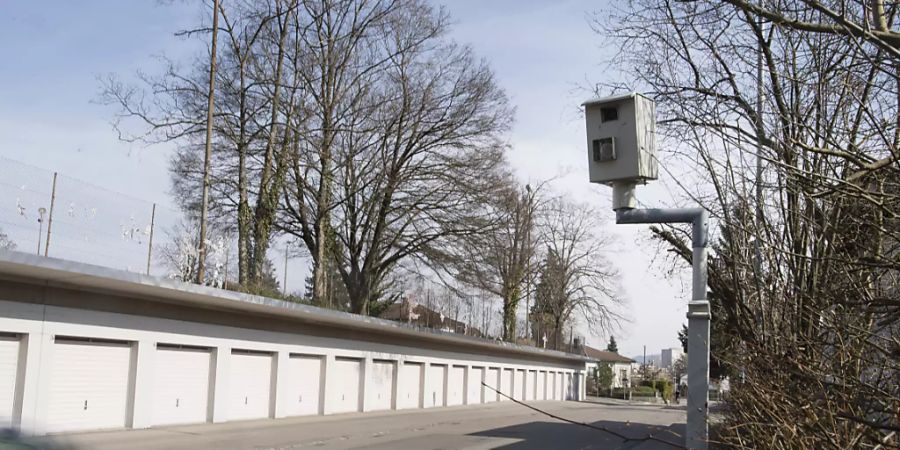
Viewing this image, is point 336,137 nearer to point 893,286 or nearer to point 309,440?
point 309,440

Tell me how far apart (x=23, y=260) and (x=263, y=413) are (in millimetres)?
12610

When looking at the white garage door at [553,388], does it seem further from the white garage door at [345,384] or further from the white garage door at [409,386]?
the white garage door at [345,384]

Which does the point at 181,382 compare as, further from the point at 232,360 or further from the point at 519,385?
the point at 519,385

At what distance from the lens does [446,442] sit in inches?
866

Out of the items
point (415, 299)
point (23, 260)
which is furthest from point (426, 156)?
point (23, 260)

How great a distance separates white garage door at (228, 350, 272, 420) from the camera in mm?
25406

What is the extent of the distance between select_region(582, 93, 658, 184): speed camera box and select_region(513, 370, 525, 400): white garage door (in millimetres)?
49631

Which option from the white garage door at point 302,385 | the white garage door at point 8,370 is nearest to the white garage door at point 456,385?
the white garage door at point 302,385

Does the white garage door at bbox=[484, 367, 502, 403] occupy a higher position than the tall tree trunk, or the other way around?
the tall tree trunk

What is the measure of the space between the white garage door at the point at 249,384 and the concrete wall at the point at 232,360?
32 millimetres

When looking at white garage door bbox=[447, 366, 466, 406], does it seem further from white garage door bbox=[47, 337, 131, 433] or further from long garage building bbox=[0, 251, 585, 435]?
white garage door bbox=[47, 337, 131, 433]

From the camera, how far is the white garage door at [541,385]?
6263 cm

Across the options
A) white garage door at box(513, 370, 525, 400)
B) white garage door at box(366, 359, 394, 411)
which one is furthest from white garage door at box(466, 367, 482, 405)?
white garage door at box(366, 359, 394, 411)

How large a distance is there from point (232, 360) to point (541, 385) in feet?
137
